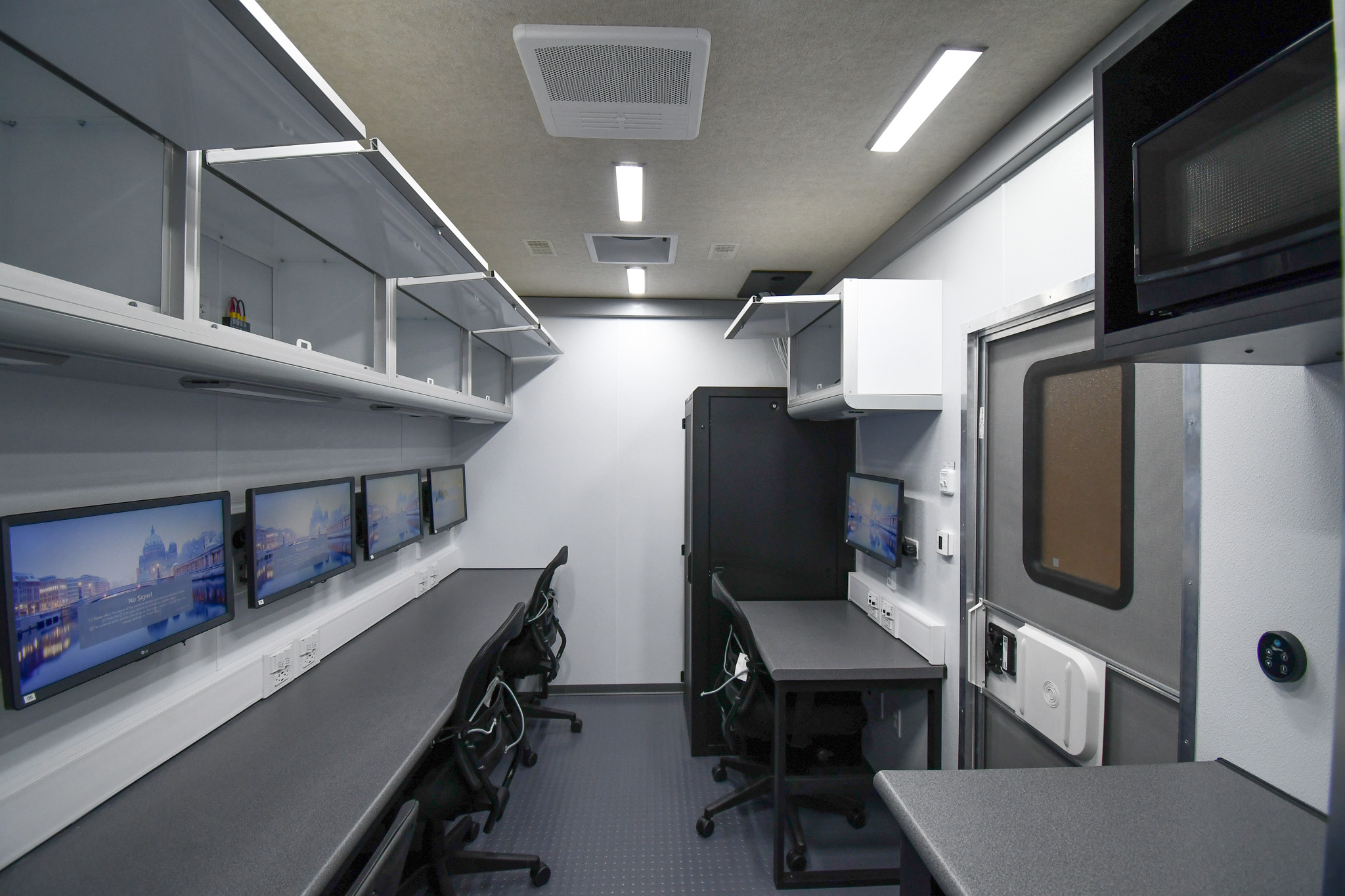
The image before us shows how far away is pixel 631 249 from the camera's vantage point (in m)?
2.59

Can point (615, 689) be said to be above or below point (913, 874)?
below

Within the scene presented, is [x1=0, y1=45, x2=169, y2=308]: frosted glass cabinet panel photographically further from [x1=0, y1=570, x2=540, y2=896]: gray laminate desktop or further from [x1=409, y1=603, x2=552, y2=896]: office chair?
[x1=409, y1=603, x2=552, y2=896]: office chair

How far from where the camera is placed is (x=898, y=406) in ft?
6.52

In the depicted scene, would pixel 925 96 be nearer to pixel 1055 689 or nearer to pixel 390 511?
pixel 1055 689

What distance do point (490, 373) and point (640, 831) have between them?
2.81 m

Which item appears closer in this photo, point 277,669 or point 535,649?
point 277,669

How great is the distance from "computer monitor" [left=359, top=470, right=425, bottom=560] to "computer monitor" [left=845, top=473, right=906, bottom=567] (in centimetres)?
237

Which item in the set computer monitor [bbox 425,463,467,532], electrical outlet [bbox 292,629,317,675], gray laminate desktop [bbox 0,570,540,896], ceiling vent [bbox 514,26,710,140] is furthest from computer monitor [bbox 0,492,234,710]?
ceiling vent [bbox 514,26,710,140]

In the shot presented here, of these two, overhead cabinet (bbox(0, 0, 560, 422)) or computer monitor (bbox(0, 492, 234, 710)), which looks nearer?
overhead cabinet (bbox(0, 0, 560, 422))

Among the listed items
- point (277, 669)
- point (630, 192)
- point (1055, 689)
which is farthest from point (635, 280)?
point (1055, 689)

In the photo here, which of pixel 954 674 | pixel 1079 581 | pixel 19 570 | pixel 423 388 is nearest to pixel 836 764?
pixel 954 674

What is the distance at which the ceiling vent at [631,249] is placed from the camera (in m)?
2.43

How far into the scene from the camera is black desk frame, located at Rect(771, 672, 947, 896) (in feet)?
6.08

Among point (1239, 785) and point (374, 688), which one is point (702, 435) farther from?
point (1239, 785)
